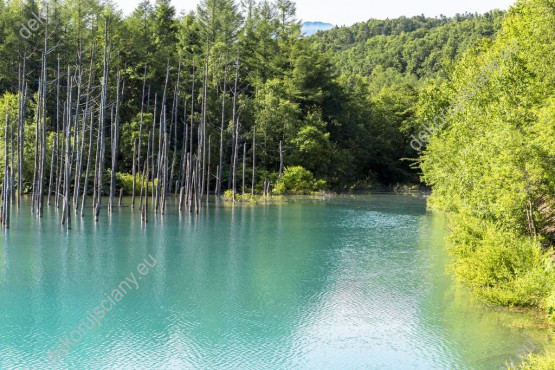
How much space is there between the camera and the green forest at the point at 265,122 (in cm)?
1711

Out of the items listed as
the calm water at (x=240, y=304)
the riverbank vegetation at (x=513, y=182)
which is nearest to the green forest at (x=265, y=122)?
the riverbank vegetation at (x=513, y=182)

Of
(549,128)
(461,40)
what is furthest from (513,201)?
(461,40)

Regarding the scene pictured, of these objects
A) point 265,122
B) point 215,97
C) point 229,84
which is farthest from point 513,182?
point 229,84

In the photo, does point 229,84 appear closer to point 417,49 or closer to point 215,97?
point 215,97

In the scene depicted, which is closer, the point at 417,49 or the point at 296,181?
the point at 296,181

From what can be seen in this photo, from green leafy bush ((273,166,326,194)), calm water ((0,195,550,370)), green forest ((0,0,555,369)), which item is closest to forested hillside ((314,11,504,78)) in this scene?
green forest ((0,0,555,369))

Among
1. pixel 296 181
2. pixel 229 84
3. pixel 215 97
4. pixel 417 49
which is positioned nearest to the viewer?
pixel 296 181

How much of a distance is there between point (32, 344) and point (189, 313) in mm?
3965

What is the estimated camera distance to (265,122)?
53.8m

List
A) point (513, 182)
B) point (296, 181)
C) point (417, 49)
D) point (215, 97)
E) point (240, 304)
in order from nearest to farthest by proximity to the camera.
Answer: point (513, 182) < point (240, 304) < point (296, 181) < point (215, 97) < point (417, 49)

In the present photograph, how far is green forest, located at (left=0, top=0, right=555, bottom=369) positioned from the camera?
17.1 metres

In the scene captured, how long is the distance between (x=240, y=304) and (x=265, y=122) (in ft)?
125

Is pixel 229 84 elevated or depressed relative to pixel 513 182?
elevated

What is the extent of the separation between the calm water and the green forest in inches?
63.9
